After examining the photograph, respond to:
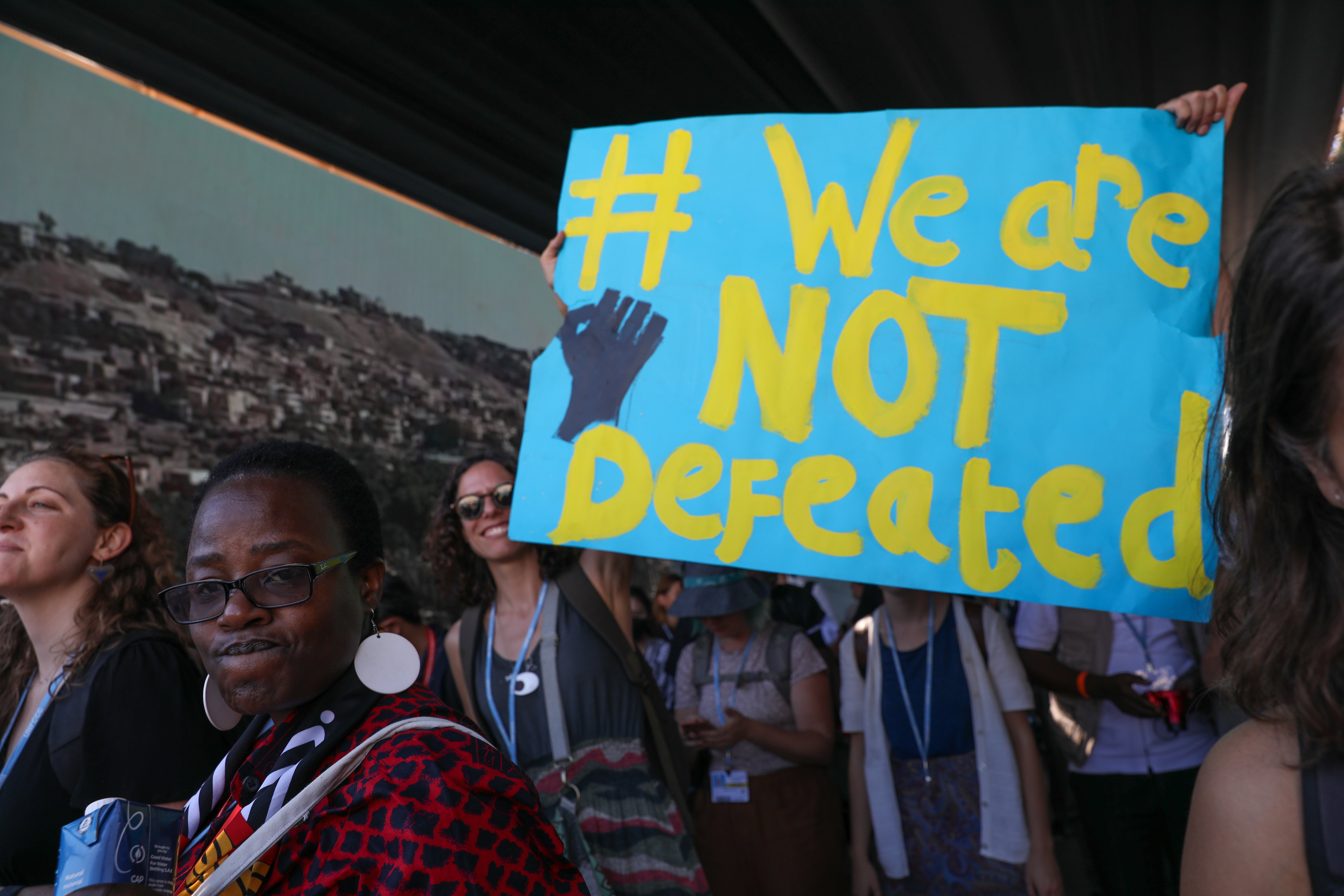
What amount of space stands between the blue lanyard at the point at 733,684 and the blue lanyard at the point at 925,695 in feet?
1.60

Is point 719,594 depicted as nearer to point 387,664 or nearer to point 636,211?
point 636,211

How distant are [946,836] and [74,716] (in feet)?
7.64

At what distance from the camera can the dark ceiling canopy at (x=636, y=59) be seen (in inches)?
104

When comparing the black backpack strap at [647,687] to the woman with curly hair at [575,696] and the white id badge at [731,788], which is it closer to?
the woman with curly hair at [575,696]

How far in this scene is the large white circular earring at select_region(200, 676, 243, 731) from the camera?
1.46m

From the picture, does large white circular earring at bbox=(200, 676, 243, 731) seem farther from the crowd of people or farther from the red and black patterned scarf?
the red and black patterned scarf

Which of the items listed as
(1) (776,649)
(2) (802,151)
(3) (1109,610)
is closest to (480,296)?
(1) (776,649)

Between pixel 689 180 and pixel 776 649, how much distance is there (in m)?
1.69

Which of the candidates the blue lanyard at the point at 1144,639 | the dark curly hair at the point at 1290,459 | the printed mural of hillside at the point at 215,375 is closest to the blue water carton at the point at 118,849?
the dark curly hair at the point at 1290,459

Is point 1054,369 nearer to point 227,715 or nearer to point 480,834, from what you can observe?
point 480,834

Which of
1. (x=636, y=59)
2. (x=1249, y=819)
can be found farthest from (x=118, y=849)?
(x=636, y=59)

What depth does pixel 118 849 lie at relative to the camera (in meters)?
1.12

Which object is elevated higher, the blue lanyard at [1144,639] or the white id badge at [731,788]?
the blue lanyard at [1144,639]

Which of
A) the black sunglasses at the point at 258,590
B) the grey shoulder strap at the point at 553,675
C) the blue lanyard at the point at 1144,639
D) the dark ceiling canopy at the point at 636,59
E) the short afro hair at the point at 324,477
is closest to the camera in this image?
the black sunglasses at the point at 258,590
